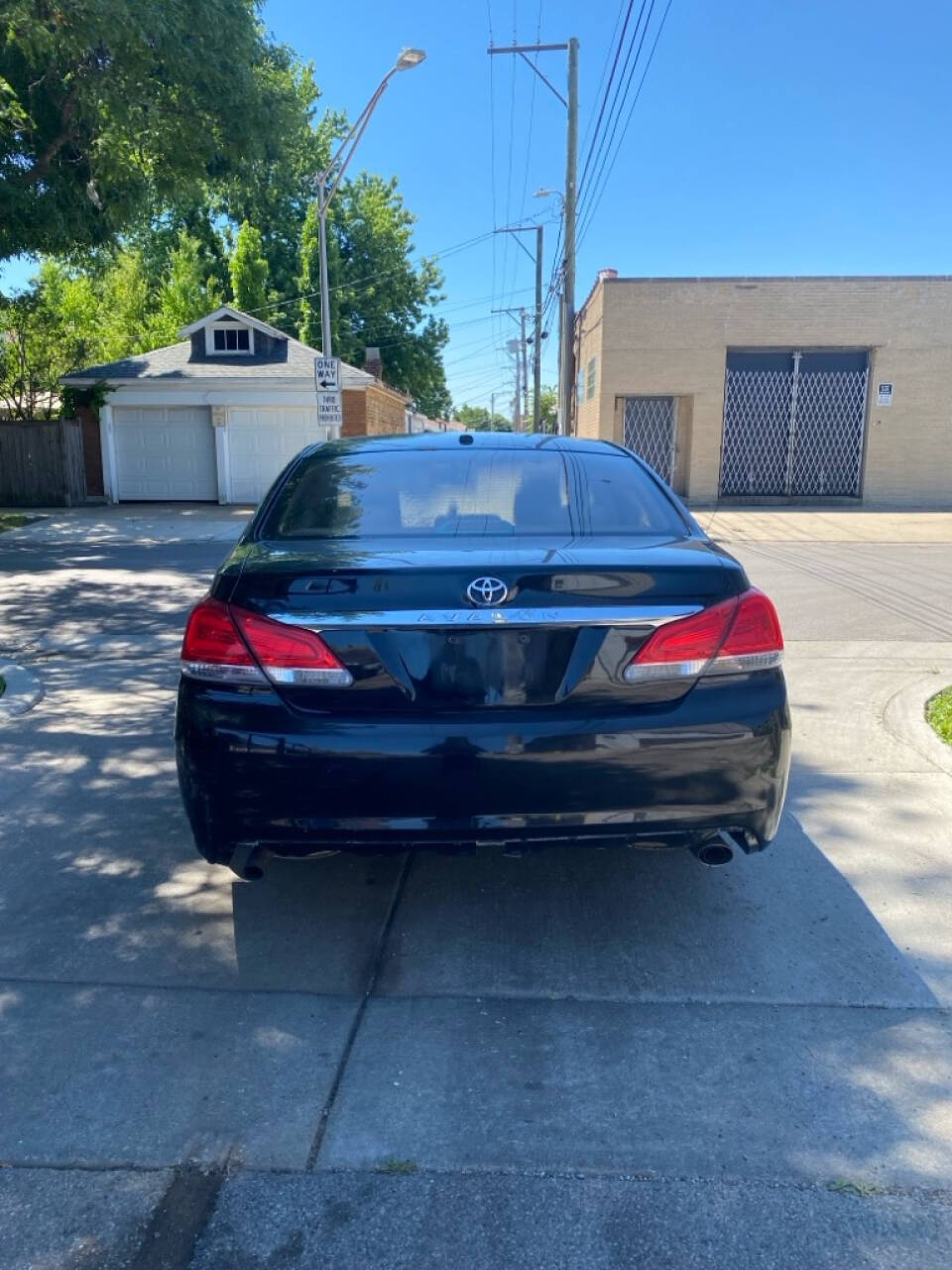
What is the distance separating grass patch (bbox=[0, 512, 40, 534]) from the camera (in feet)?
60.4

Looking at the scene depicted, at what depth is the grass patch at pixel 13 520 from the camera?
18406 mm

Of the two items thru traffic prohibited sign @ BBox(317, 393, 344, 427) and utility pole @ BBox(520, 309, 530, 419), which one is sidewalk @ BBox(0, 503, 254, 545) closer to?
thru traffic prohibited sign @ BBox(317, 393, 344, 427)

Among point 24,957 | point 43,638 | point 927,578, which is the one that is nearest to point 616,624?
point 24,957

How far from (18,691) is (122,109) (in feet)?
26.7

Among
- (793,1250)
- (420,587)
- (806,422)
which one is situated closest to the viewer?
(793,1250)

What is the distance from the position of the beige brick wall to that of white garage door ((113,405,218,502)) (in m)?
9.90

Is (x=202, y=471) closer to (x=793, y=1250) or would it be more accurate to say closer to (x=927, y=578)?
(x=927, y=578)

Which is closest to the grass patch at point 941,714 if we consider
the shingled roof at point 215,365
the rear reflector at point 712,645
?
the rear reflector at point 712,645

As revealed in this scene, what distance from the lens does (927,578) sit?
12.2 metres

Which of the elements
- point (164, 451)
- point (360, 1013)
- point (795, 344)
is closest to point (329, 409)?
point (164, 451)

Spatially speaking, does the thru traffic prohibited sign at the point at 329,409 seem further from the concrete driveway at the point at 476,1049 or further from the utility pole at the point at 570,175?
the concrete driveway at the point at 476,1049

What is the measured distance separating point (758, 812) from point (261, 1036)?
5.46 ft

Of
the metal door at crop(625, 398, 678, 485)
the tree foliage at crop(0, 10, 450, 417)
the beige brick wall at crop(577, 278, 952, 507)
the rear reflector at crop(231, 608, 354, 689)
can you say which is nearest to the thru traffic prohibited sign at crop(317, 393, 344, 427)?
the tree foliage at crop(0, 10, 450, 417)

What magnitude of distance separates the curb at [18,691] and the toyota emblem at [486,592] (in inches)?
172
